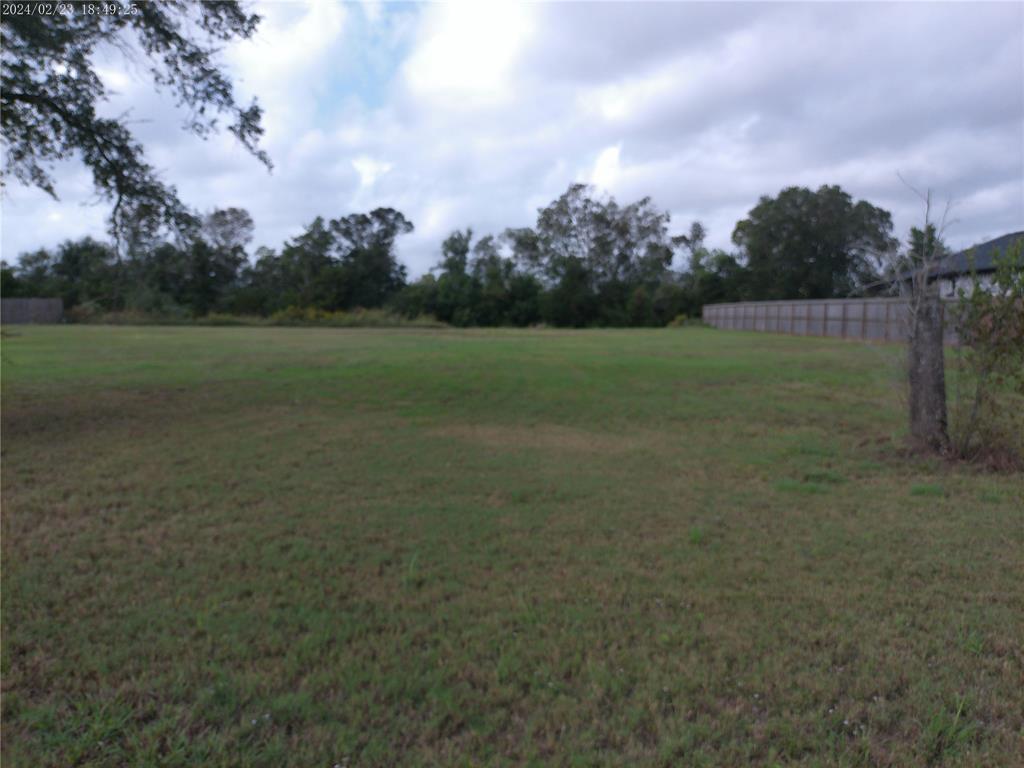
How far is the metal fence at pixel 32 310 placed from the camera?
159 ft

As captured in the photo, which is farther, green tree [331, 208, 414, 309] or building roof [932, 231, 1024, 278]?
green tree [331, 208, 414, 309]

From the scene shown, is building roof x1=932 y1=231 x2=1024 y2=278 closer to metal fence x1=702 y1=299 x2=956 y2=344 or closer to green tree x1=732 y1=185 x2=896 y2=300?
metal fence x1=702 y1=299 x2=956 y2=344

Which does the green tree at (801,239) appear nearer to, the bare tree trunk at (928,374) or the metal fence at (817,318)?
the metal fence at (817,318)

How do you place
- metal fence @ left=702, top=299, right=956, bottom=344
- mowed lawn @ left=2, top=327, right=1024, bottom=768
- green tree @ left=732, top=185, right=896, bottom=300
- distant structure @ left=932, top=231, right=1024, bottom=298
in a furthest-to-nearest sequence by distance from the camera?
1. green tree @ left=732, top=185, right=896, bottom=300
2. metal fence @ left=702, top=299, right=956, bottom=344
3. distant structure @ left=932, top=231, right=1024, bottom=298
4. mowed lawn @ left=2, top=327, right=1024, bottom=768

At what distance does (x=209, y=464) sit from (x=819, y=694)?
21.0 ft

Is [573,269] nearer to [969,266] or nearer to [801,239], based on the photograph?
[801,239]

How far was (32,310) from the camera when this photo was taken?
48938 millimetres

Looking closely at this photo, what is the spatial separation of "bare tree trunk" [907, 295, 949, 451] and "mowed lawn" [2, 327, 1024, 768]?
46 centimetres

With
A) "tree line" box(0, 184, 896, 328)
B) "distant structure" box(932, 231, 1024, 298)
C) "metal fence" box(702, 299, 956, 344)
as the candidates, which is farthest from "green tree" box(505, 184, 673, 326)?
"distant structure" box(932, 231, 1024, 298)

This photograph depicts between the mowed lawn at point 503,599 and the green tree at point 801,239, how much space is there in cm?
5194

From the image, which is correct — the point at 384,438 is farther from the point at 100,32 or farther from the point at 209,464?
the point at 100,32

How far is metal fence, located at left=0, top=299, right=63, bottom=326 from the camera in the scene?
48.4 m

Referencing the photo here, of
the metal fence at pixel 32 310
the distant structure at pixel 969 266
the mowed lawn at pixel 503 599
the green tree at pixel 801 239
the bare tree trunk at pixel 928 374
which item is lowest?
the mowed lawn at pixel 503 599

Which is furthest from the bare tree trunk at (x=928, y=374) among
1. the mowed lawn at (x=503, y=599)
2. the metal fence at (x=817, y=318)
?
the metal fence at (x=817, y=318)
